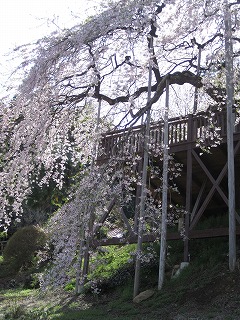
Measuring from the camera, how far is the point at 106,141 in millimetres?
12617

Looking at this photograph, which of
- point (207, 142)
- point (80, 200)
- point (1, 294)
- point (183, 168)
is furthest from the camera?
point (1, 294)

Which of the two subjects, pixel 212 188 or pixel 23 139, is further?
pixel 212 188

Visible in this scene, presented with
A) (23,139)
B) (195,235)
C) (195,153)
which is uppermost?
(195,153)

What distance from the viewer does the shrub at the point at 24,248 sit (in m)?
18.2

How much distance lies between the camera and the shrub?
18.2 meters

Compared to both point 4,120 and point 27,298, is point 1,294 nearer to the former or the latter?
point 27,298

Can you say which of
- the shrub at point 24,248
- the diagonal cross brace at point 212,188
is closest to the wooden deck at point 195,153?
the diagonal cross brace at point 212,188

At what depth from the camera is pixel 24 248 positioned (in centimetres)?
1823

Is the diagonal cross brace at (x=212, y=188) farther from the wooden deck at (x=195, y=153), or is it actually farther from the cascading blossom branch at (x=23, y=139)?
the cascading blossom branch at (x=23, y=139)

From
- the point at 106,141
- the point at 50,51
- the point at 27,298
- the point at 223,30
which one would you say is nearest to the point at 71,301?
the point at 27,298

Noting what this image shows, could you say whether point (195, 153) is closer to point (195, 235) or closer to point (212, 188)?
point (212, 188)

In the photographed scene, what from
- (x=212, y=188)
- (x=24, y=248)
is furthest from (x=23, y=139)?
(x=24, y=248)

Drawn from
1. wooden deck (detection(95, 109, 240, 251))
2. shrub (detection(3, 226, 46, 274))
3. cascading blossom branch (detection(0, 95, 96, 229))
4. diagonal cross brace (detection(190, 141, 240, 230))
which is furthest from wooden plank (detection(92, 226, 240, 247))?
shrub (detection(3, 226, 46, 274))

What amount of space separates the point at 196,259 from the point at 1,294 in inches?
262
